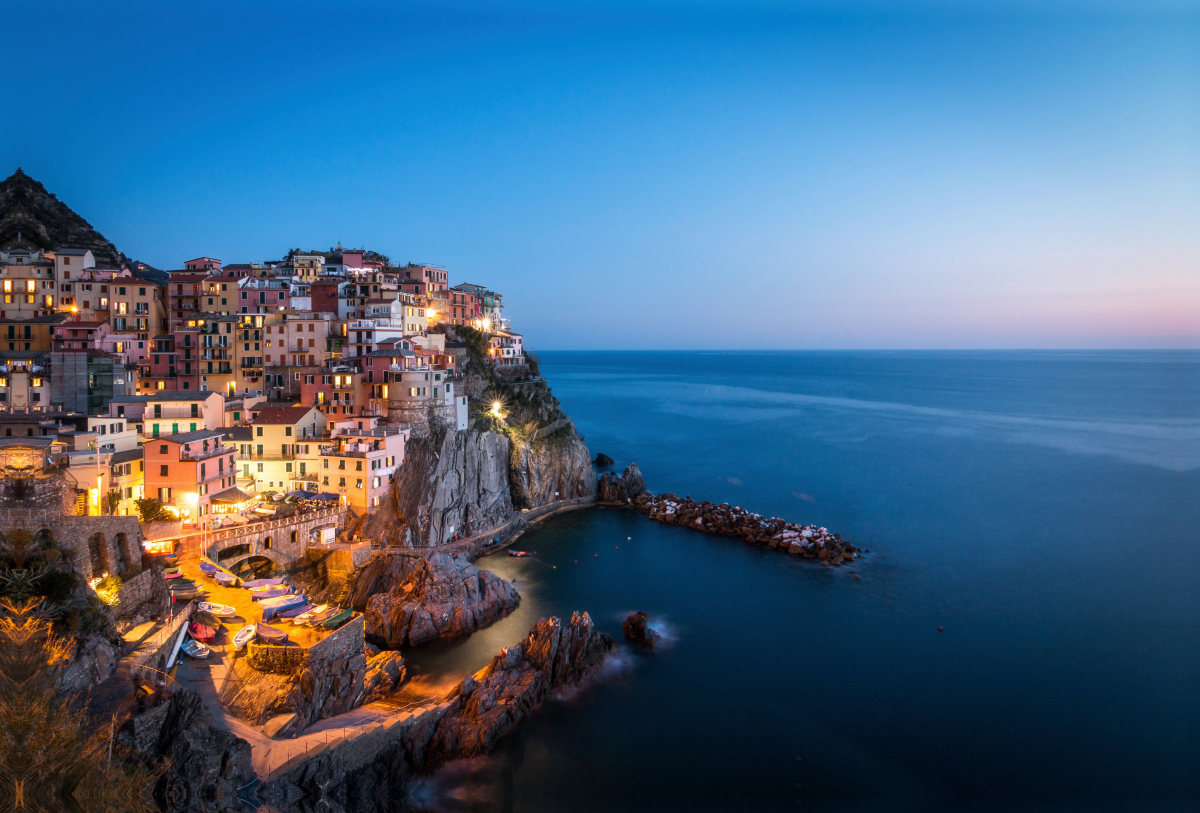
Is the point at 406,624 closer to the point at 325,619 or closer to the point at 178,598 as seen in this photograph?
the point at 325,619

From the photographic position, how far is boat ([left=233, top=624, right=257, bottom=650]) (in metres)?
20.9

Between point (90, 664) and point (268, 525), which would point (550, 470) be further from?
point (90, 664)

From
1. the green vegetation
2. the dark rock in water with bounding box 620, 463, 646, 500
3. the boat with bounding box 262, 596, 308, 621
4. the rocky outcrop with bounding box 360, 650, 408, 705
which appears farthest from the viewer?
the dark rock in water with bounding box 620, 463, 646, 500

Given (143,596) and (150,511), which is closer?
(143,596)

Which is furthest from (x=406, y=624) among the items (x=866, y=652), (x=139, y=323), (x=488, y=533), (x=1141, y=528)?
(x=1141, y=528)

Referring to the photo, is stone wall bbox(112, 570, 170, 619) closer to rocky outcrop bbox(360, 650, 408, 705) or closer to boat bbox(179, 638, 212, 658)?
boat bbox(179, 638, 212, 658)

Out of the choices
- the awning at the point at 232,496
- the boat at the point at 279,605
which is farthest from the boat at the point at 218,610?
the awning at the point at 232,496

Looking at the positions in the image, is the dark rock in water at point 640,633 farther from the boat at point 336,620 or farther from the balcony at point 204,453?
the balcony at point 204,453

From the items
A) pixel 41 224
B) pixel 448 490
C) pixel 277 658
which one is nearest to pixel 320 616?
pixel 277 658

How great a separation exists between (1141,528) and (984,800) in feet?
114

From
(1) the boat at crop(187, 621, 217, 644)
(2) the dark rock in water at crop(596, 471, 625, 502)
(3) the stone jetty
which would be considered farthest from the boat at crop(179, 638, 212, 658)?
(2) the dark rock in water at crop(596, 471, 625, 502)

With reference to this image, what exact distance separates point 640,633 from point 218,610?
16664 millimetres

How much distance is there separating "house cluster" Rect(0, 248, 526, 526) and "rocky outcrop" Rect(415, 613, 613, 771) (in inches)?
592

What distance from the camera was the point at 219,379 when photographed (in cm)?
4194
